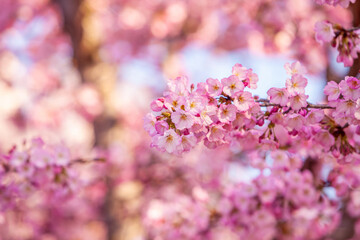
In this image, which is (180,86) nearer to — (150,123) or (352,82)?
(150,123)

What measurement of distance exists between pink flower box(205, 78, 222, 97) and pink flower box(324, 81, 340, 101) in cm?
47

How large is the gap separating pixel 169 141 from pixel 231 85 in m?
0.35

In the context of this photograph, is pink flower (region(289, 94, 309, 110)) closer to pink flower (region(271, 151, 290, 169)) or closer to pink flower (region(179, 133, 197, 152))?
pink flower (region(179, 133, 197, 152))

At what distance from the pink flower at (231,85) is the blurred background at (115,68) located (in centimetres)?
84

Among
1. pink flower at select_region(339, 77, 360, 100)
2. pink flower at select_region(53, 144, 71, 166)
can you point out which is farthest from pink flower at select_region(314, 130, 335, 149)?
pink flower at select_region(53, 144, 71, 166)

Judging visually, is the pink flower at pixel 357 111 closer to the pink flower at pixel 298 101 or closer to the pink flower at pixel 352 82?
the pink flower at pixel 352 82

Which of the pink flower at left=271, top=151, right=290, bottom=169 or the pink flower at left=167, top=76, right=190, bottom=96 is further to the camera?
the pink flower at left=271, top=151, right=290, bottom=169

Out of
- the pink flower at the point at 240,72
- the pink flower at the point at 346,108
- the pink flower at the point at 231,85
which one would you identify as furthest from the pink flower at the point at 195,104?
the pink flower at the point at 346,108

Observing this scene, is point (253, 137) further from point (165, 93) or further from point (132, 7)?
point (132, 7)

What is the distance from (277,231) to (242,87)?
202 cm

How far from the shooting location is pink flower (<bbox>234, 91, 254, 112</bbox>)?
62.0 inches

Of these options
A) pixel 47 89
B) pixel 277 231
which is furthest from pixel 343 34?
pixel 47 89

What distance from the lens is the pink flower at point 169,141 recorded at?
1.53 m

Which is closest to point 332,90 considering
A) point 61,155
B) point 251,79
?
point 251,79
